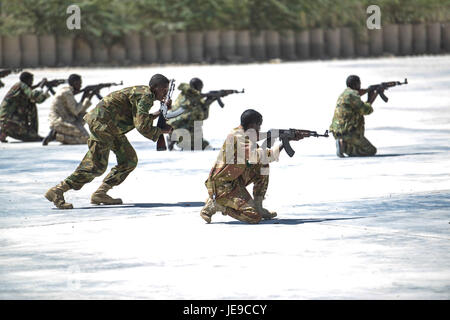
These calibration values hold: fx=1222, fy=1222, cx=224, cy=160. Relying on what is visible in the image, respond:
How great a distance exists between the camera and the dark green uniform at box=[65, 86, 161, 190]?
40.7 feet

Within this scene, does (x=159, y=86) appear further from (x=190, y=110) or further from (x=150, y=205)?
(x=190, y=110)

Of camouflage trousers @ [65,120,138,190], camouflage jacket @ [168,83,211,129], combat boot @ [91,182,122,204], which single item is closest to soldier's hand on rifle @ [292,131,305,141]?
camouflage trousers @ [65,120,138,190]

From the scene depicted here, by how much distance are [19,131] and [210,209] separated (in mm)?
9784

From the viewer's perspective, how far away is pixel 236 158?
36.4 feet

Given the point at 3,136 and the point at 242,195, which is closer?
the point at 242,195

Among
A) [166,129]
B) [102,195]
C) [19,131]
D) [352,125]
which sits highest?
[166,129]

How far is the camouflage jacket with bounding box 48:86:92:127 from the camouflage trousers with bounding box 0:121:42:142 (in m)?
1.01

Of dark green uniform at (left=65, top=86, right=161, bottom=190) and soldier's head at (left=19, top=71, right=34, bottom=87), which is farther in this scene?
soldier's head at (left=19, top=71, right=34, bottom=87)

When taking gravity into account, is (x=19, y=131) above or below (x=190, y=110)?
below

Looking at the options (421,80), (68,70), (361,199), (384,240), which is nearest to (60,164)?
(361,199)

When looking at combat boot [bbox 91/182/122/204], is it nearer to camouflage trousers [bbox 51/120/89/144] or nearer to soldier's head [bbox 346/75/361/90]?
soldier's head [bbox 346/75/361/90]

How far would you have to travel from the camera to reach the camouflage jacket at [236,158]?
11.1 meters

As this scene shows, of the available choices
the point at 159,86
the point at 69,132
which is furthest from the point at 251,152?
the point at 69,132
